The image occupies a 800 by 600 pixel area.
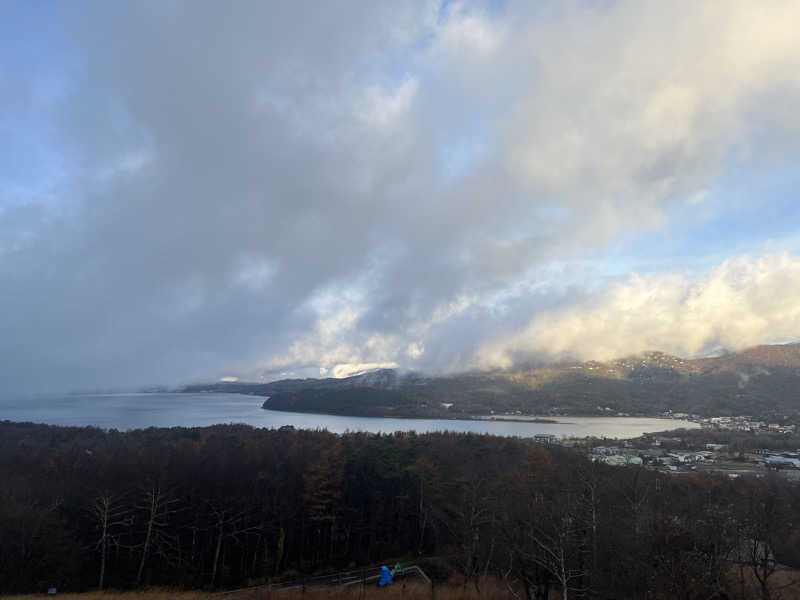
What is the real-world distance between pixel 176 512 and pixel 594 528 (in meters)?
17.9

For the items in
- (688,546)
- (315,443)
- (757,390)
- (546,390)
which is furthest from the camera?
(546,390)

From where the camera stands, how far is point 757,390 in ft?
372

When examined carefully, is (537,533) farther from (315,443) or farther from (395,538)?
(315,443)

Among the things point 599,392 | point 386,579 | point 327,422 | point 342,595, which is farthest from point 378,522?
point 599,392

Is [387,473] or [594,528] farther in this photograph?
[387,473]

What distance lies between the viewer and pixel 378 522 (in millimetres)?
24094

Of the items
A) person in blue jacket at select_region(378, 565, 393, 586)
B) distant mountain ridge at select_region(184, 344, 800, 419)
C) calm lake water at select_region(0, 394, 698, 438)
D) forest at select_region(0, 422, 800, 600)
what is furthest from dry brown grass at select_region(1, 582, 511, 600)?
distant mountain ridge at select_region(184, 344, 800, 419)

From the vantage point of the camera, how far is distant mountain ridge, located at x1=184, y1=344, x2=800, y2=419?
111938 mm

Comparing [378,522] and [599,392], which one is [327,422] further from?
[599,392]

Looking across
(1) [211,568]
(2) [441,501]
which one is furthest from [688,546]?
(1) [211,568]

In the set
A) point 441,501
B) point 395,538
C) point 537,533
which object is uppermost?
point 537,533

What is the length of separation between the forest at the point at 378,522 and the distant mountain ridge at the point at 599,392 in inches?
3328

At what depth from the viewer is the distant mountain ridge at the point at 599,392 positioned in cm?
11194

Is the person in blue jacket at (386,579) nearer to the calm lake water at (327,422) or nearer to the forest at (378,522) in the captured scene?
the forest at (378,522)
